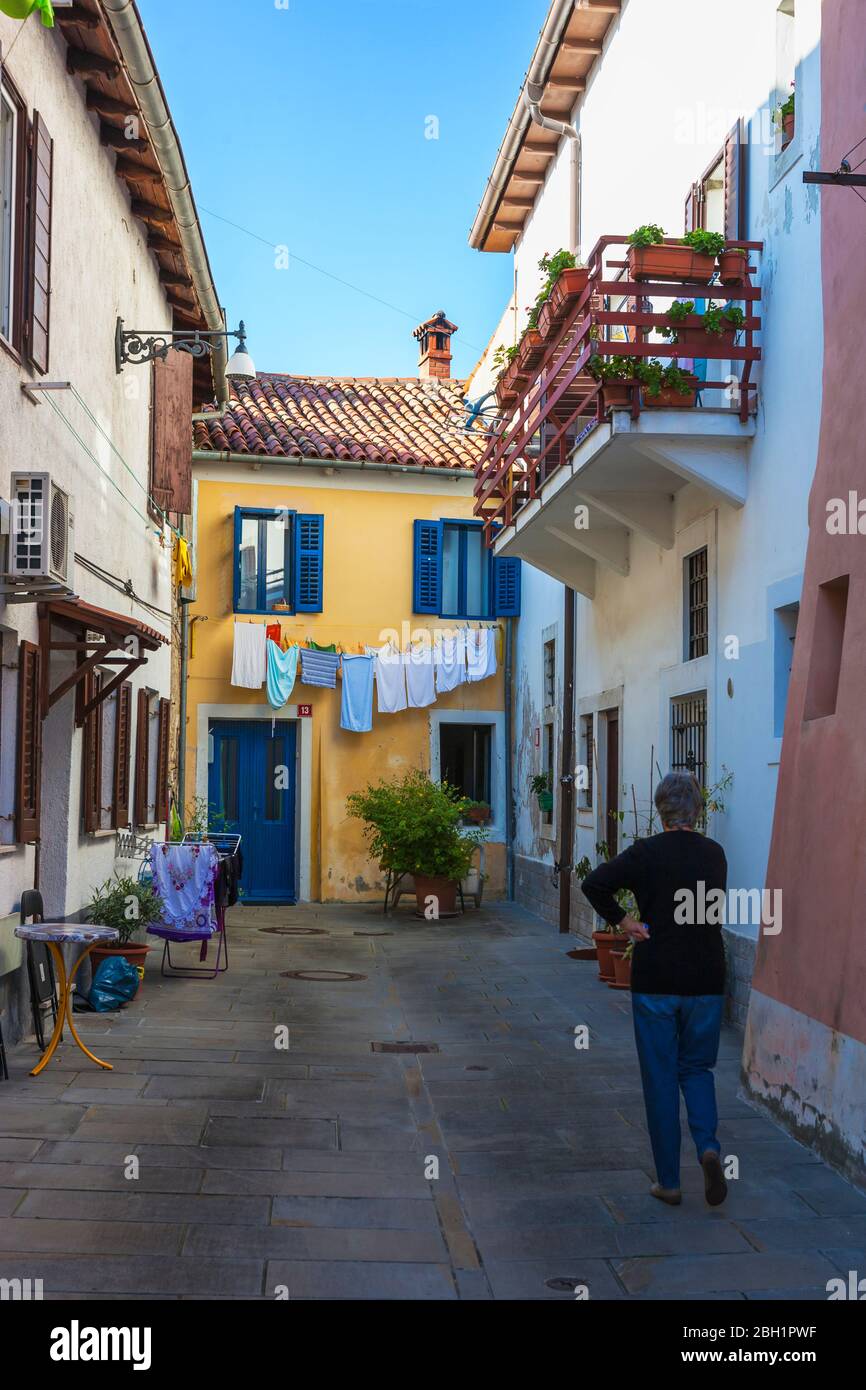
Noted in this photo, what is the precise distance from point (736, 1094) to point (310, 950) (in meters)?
6.92

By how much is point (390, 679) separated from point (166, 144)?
8911 mm

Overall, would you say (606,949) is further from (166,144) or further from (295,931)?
(166,144)

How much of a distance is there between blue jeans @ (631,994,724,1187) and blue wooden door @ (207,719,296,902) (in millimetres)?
13377

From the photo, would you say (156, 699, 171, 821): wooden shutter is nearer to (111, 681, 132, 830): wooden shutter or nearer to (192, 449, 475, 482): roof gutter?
(111, 681, 132, 830): wooden shutter

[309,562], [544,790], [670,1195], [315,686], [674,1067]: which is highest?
[309,562]

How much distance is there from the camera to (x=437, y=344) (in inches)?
958

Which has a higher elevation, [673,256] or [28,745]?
[673,256]

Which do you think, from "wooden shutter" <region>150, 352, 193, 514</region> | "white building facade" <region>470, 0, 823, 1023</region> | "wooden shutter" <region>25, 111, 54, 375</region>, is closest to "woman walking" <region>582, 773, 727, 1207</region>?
"white building facade" <region>470, 0, 823, 1023</region>

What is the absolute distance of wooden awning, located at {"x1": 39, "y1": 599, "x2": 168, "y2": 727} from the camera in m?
8.73

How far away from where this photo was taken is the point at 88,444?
10.3 m

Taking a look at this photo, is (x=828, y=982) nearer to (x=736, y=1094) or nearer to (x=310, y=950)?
(x=736, y=1094)

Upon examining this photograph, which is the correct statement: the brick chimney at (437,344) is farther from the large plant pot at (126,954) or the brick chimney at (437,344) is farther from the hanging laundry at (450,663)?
the large plant pot at (126,954)

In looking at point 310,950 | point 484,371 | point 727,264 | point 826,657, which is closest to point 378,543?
point 484,371

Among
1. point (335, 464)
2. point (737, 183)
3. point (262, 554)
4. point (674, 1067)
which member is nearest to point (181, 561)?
point (262, 554)
